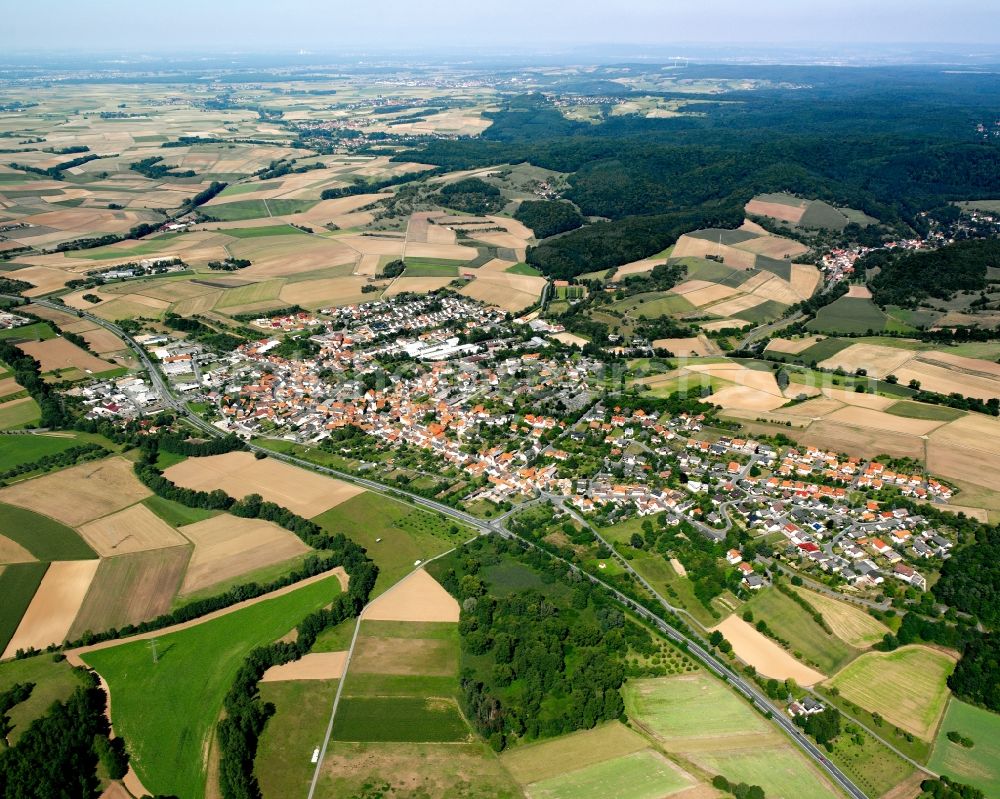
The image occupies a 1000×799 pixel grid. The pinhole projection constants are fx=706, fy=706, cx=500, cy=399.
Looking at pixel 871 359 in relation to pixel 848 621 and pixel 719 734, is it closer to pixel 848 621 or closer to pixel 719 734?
pixel 848 621

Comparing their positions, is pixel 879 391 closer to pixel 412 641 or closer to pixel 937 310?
pixel 937 310

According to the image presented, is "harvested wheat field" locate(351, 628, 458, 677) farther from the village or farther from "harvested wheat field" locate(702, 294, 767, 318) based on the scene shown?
"harvested wheat field" locate(702, 294, 767, 318)

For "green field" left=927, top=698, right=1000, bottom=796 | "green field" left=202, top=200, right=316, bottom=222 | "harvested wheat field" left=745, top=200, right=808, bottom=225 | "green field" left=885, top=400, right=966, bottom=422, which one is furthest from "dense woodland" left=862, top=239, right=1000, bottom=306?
"green field" left=202, top=200, right=316, bottom=222

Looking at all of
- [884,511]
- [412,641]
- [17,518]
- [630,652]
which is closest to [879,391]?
[884,511]

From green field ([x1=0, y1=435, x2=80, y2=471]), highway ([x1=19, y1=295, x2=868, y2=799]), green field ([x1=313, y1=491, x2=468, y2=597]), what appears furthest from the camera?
green field ([x1=0, y1=435, x2=80, y2=471])

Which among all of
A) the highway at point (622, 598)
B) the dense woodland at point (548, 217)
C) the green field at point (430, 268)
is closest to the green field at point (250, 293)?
the green field at point (430, 268)

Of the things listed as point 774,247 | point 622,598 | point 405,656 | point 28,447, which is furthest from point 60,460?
point 774,247
